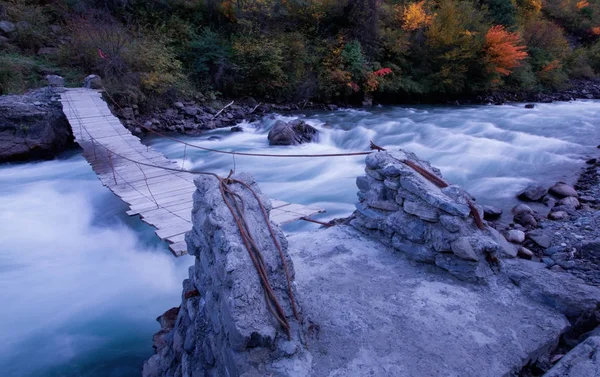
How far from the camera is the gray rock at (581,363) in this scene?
215cm

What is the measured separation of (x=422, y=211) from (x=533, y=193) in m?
5.35

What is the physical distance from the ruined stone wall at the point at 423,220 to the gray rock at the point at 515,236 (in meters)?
2.33

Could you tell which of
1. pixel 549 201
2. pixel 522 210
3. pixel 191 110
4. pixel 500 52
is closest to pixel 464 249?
pixel 522 210

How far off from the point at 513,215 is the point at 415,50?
12765 mm

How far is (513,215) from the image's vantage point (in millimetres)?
6898

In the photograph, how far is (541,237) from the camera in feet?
18.8

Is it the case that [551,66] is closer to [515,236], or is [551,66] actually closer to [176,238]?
[515,236]

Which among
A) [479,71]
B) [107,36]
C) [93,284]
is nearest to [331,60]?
[479,71]

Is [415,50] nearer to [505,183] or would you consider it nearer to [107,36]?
[505,183]

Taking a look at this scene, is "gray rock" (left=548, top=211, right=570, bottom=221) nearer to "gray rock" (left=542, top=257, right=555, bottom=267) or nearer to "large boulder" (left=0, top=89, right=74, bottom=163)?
"gray rock" (left=542, top=257, right=555, bottom=267)

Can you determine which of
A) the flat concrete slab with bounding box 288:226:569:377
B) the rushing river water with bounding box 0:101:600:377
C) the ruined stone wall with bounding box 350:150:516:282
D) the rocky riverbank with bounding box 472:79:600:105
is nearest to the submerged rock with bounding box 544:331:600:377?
the flat concrete slab with bounding box 288:226:569:377

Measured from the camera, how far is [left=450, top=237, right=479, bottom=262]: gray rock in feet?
10.5

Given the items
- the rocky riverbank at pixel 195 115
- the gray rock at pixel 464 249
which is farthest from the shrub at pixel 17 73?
the gray rock at pixel 464 249

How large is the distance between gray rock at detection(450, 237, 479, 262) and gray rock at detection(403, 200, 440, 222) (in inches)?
10.6
